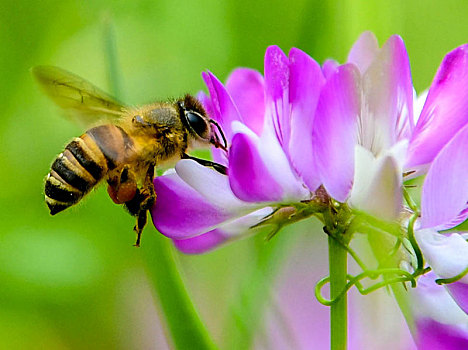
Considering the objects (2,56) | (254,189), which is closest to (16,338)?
(2,56)

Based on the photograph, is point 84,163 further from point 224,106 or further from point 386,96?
point 386,96

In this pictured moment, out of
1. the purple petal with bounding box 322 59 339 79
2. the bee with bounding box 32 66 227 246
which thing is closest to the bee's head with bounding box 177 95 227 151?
the bee with bounding box 32 66 227 246

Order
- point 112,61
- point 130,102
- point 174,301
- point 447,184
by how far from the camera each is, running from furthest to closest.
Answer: point 130,102
point 112,61
point 174,301
point 447,184

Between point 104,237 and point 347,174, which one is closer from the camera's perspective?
point 347,174

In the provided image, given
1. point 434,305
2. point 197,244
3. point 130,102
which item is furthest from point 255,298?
point 130,102

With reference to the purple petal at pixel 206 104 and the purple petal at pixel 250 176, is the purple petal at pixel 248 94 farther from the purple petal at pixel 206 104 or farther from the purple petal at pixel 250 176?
A: the purple petal at pixel 250 176

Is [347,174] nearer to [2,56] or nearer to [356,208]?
[356,208]

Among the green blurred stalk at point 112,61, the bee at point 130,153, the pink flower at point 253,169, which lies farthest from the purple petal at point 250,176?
the green blurred stalk at point 112,61
